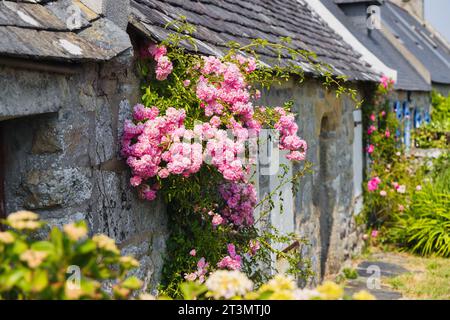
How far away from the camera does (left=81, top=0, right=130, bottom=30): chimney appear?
3.39 metres

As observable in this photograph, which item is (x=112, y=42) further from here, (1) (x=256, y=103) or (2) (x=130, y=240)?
(1) (x=256, y=103)

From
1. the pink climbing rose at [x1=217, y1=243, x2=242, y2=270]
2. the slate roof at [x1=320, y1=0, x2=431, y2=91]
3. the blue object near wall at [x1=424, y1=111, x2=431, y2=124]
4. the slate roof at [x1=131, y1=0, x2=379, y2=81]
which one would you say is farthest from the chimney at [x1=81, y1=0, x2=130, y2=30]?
the blue object near wall at [x1=424, y1=111, x2=431, y2=124]

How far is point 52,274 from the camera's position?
5.05ft

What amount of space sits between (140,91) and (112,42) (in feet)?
1.87

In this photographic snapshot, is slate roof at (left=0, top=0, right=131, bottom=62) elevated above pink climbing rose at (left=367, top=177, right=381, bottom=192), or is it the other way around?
slate roof at (left=0, top=0, right=131, bottom=62)

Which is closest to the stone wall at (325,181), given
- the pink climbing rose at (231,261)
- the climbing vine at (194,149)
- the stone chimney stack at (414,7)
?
the climbing vine at (194,149)

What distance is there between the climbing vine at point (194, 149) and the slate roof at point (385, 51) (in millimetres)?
6861

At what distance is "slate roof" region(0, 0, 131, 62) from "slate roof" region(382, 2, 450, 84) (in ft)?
42.8

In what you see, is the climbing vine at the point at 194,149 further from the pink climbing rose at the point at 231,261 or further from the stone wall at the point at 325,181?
the stone wall at the point at 325,181

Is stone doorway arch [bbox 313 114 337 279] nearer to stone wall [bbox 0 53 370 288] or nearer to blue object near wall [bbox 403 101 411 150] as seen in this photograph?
blue object near wall [bbox 403 101 411 150]

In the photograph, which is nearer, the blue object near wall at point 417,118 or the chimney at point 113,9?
the chimney at point 113,9

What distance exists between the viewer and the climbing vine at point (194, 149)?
11.7 feet
